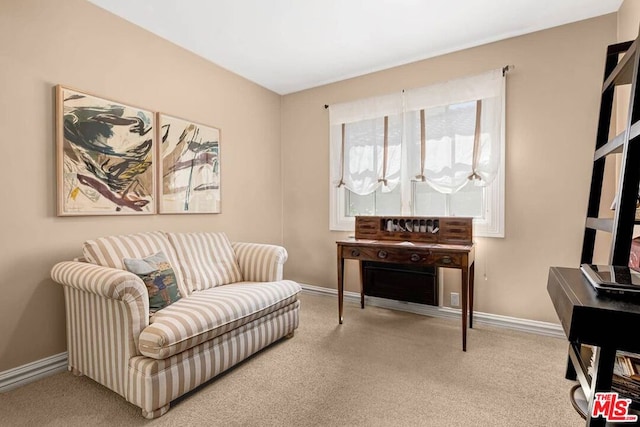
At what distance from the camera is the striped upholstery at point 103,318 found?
66.0 inches

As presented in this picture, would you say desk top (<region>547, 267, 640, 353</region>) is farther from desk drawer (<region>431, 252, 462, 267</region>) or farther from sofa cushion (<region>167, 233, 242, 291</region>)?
sofa cushion (<region>167, 233, 242, 291</region>)

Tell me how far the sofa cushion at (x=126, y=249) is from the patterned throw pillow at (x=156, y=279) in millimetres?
102

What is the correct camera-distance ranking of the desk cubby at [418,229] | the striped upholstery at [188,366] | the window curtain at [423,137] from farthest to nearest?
the window curtain at [423,137], the desk cubby at [418,229], the striped upholstery at [188,366]

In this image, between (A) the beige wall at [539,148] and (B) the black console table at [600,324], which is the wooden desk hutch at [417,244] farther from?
(B) the black console table at [600,324]

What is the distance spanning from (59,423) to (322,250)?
2717mm

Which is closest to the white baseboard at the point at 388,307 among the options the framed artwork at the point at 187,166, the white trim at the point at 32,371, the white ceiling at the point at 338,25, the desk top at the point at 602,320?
the white trim at the point at 32,371

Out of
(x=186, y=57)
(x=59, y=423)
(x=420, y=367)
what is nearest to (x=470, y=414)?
(x=420, y=367)

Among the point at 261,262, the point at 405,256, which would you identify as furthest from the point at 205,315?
the point at 405,256

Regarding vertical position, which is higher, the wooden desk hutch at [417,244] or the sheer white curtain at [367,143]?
the sheer white curtain at [367,143]

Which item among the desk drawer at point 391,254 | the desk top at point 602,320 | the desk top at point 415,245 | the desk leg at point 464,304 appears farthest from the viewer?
the desk drawer at point 391,254

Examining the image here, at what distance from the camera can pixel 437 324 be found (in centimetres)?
291

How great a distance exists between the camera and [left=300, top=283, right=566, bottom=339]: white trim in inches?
104

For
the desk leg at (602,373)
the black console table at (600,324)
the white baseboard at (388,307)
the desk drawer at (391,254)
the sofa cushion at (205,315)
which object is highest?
the black console table at (600,324)

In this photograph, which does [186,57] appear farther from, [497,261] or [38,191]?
[497,261]
